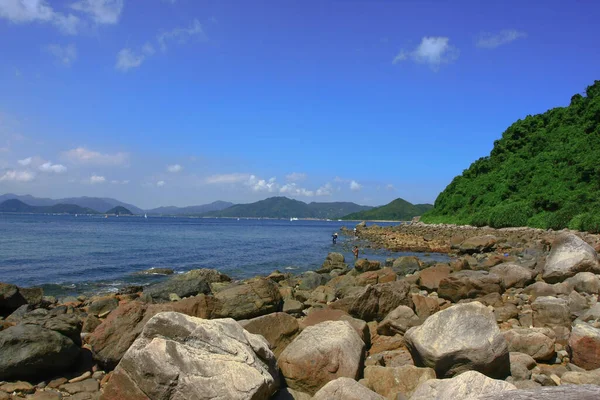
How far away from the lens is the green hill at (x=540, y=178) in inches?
1702

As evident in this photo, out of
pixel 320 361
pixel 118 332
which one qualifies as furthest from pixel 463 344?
pixel 118 332

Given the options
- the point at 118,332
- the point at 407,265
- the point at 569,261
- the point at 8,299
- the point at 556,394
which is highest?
the point at 569,261

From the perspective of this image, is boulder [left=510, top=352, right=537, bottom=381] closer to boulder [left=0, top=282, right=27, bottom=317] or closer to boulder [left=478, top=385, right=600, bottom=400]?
boulder [left=478, top=385, right=600, bottom=400]

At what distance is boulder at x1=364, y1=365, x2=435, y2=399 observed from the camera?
22.1ft

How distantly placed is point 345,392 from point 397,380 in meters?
1.24

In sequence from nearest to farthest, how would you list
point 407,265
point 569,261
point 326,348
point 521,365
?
1. point 326,348
2. point 521,365
3. point 569,261
4. point 407,265

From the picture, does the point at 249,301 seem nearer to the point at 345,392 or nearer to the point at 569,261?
the point at 345,392

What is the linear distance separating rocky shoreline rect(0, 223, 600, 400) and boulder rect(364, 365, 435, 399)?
0.02 m

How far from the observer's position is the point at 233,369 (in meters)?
5.58

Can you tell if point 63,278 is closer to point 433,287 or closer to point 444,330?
point 433,287

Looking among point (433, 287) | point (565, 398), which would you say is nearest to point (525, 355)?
point (565, 398)

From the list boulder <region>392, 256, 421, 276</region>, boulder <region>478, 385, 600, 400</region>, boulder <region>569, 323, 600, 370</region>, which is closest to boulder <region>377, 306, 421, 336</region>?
boulder <region>569, 323, 600, 370</region>

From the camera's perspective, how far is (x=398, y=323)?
972 cm

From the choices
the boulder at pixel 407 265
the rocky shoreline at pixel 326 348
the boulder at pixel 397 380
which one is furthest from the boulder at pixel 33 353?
the boulder at pixel 407 265
